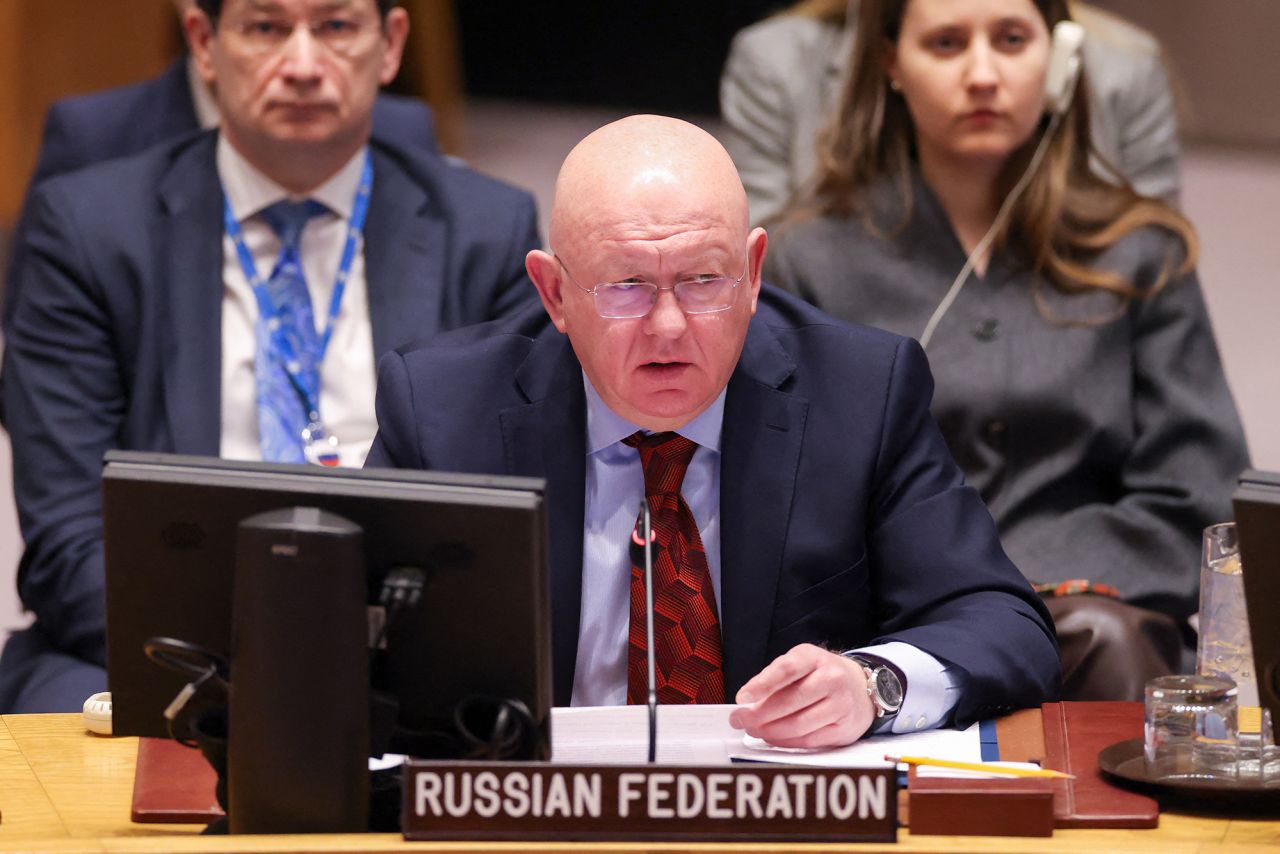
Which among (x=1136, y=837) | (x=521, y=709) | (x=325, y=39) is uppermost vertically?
(x=325, y=39)

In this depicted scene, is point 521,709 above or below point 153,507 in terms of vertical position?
Result: below

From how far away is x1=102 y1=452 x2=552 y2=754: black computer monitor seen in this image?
173 centimetres

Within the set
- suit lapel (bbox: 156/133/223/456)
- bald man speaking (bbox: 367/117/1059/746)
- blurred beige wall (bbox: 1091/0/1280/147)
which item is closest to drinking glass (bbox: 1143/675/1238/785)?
bald man speaking (bbox: 367/117/1059/746)

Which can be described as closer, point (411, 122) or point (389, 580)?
point (389, 580)

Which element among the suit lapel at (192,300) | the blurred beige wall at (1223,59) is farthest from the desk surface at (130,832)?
the blurred beige wall at (1223,59)

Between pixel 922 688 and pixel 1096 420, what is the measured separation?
1.25 metres

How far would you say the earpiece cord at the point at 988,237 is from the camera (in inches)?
128

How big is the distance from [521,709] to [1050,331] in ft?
5.47

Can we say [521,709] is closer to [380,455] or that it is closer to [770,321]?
[380,455]

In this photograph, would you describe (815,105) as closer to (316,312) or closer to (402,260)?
(402,260)

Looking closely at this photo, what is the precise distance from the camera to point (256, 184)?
10.7ft

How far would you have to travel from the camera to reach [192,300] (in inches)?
124

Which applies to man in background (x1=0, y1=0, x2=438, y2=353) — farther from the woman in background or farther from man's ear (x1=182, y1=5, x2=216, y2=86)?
the woman in background

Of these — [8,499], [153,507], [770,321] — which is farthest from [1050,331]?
[8,499]
